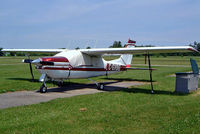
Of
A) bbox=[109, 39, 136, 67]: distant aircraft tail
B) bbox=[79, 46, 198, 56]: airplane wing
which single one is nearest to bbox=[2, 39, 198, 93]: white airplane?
bbox=[79, 46, 198, 56]: airplane wing

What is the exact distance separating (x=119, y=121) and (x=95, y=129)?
0.89 metres

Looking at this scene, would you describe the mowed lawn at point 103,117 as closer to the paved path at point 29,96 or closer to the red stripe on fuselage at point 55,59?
the paved path at point 29,96

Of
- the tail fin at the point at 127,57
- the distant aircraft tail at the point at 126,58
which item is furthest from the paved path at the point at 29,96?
the tail fin at the point at 127,57

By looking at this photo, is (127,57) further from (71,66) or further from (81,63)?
(71,66)

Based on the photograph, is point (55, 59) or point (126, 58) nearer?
point (55, 59)

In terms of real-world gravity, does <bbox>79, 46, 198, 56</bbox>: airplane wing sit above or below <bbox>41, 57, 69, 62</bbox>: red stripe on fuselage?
above

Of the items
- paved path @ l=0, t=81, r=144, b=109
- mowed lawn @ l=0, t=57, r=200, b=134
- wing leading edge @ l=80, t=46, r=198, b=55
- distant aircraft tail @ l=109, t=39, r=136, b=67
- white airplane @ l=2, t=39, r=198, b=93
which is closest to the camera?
mowed lawn @ l=0, t=57, r=200, b=134

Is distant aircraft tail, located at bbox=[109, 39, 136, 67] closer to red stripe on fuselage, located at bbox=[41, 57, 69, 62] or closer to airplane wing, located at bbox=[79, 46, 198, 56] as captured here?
airplane wing, located at bbox=[79, 46, 198, 56]

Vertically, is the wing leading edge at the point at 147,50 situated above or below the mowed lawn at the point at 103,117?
above

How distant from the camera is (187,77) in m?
11.2

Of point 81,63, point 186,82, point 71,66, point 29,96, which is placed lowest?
point 29,96

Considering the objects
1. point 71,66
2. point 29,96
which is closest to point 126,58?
point 71,66

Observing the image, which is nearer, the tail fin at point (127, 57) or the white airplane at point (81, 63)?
the white airplane at point (81, 63)

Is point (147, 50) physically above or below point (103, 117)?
above
